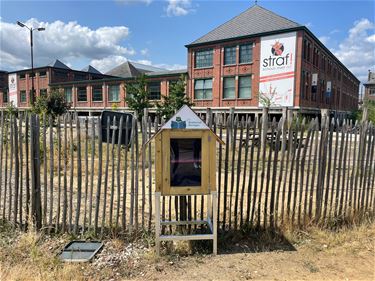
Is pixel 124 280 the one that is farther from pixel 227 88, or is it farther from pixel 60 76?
pixel 60 76

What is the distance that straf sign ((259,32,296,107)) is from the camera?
28438mm

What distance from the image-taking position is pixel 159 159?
4.01 metres

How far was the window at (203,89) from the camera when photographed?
3344 cm

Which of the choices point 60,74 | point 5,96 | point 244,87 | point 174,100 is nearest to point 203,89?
point 244,87

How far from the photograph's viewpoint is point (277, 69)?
2922 cm

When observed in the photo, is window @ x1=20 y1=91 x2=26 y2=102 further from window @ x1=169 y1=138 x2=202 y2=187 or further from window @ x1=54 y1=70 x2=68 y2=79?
window @ x1=169 y1=138 x2=202 y2=187

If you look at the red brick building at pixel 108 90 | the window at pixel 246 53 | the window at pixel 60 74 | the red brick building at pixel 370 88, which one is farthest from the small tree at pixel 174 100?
the red brick building at pixel 370 88

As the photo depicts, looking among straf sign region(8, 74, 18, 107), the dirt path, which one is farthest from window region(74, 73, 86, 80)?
the dirt path

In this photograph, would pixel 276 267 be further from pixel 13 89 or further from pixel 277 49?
pixel 13 89

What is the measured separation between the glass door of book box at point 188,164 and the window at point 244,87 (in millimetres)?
27878

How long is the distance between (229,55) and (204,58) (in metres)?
3.12

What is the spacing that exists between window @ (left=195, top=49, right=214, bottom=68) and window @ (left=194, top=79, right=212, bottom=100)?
1743mm

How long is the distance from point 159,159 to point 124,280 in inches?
58.6

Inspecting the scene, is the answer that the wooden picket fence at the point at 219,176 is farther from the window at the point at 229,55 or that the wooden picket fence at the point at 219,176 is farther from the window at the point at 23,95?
the window at the point at 23,95
